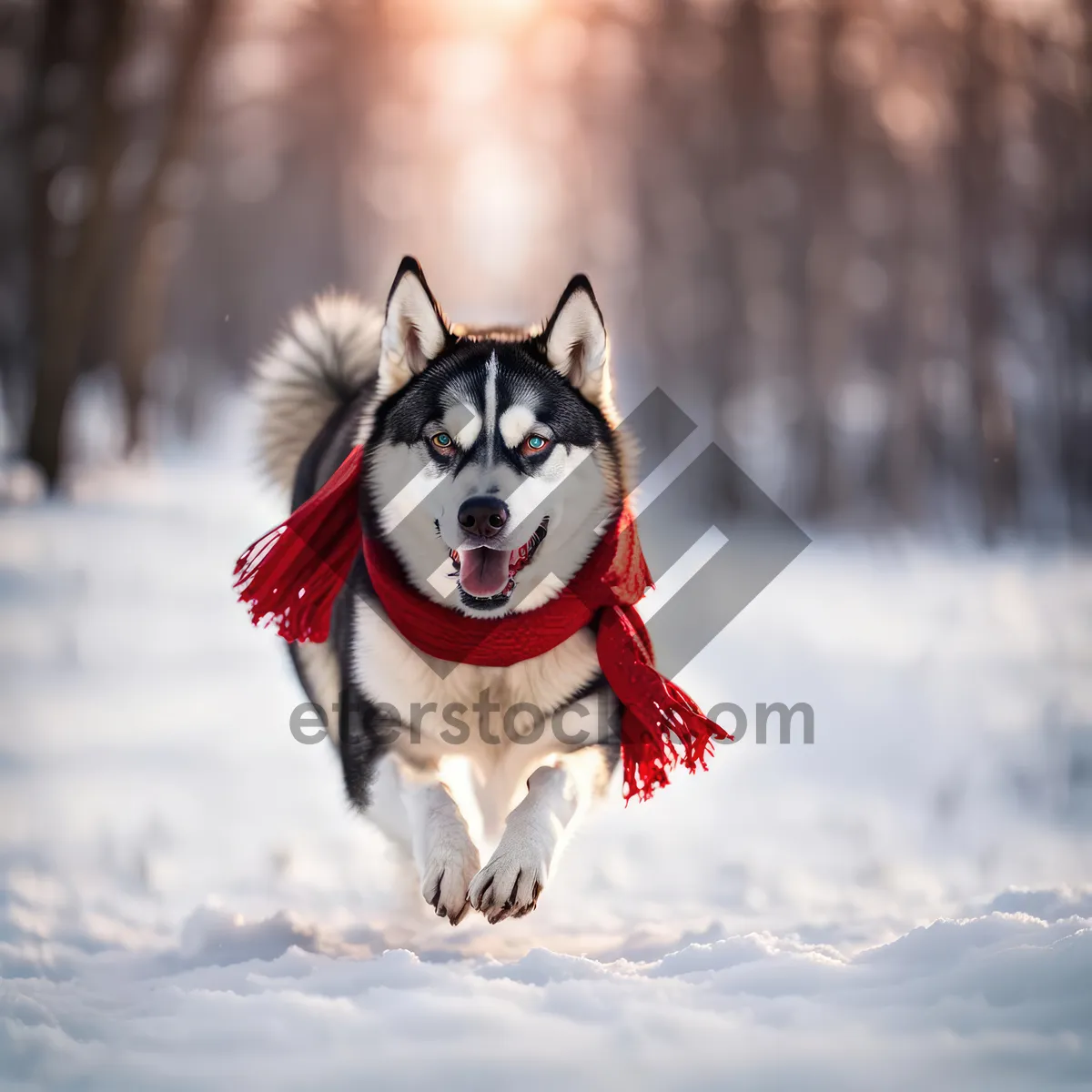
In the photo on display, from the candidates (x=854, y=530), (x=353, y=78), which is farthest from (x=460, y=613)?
(x=353, y=78)

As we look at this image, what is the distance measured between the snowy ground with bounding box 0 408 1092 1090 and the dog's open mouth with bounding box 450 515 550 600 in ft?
2.87

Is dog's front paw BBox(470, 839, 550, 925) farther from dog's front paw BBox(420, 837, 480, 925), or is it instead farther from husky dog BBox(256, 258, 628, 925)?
husky dog BBox(256, 258, 628, 925)

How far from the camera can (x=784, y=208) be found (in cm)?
1132

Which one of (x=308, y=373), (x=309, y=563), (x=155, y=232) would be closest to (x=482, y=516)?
(x=309, y=563)

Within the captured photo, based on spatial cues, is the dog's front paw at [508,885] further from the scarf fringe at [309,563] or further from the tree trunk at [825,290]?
the tree trunk at [825,290]

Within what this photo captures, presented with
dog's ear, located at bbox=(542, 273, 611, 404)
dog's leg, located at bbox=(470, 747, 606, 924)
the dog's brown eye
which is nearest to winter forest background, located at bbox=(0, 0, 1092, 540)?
dog's ear, located at bbox=(542, 273, 611, 404)

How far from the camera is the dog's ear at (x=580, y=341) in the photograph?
281 cm

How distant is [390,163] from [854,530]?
12416 mm

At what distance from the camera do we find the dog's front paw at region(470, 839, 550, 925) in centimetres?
229

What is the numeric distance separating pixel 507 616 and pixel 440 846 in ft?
2.21

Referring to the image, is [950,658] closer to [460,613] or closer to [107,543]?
[460,613]

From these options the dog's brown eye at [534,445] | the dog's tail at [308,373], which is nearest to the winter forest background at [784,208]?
the dog's tail at [308,373]

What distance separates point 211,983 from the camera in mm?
Answer: 2510

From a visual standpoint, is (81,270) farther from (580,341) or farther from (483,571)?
(483,571)
